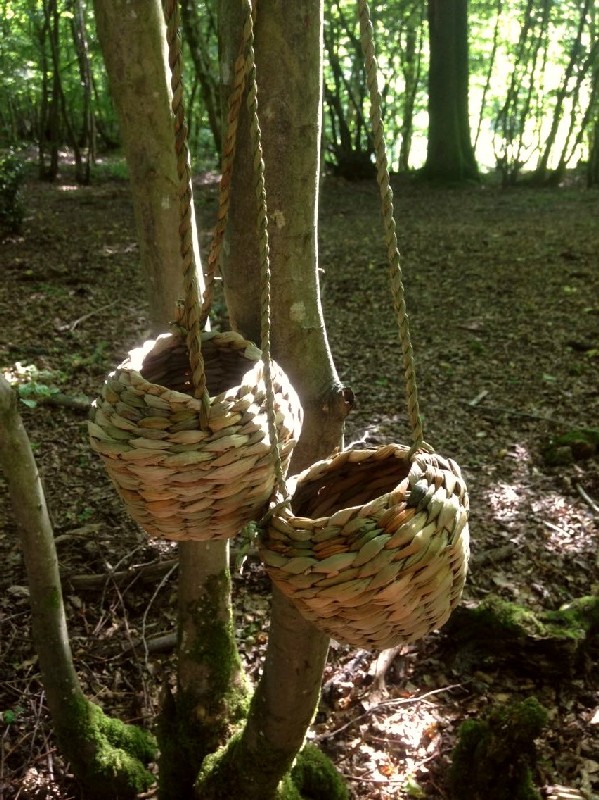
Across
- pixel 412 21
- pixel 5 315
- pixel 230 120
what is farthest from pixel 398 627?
pixel 412 21

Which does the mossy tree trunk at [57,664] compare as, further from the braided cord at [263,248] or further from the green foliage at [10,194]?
the green foliage at [10,194]

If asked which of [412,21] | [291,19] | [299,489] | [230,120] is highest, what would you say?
[412,21]

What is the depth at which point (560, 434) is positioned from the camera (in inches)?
164

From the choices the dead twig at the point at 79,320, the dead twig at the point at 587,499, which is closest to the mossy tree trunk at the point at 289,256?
the dead twig at the point at 587,499

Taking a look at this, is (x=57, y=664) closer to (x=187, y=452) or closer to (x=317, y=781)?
(x=317, y=781)

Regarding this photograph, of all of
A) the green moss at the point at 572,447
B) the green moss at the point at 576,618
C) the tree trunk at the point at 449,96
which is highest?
the tree trunk at the point at 449,96

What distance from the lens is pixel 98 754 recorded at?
86.7 inches

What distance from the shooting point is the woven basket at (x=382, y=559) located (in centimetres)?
99

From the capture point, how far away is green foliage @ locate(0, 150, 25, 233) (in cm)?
757

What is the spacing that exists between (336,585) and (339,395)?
56 centimetres

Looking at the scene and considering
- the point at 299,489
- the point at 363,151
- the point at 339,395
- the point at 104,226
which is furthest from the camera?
the point at 363,151

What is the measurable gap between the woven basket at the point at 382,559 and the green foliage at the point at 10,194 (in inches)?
300

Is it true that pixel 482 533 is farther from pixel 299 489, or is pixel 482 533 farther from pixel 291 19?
pixel 291 19

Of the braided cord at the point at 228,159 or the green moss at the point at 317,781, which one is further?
the green moss at the point at 317,781
